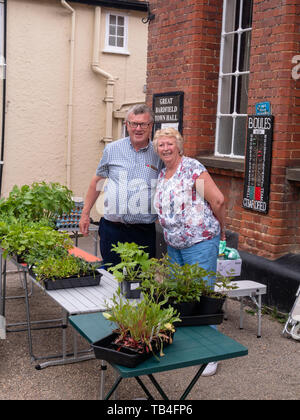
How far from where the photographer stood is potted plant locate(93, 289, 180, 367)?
278cm

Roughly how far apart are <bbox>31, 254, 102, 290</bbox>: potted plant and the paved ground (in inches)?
31.3

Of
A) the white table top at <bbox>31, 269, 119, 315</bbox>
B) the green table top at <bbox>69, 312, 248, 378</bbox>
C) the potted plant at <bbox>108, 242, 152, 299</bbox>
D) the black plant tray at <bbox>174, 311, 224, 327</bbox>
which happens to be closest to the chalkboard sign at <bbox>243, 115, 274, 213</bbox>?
the white table top at <bbox>31, 269, 119, 315</bbox>

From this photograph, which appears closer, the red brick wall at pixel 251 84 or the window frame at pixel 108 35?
the red brick wall at pixel 251 84

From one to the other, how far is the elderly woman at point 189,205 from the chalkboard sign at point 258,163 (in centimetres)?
188

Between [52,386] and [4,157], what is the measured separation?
22.3 feet

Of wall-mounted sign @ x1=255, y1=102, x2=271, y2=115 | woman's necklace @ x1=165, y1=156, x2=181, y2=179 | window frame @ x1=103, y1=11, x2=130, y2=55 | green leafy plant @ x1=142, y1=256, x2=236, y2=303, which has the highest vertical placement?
window frame @ x1=103, y1=11, x2=130, y2=55

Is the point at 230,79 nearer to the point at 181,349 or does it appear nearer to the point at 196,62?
the point at 196,62

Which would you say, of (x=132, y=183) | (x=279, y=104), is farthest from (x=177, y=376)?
(x=279, y=104)

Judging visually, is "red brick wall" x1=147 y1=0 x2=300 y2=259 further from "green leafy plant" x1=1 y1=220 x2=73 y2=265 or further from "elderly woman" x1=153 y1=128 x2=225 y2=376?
"green leafy plant" x1=1 y1=220 x2=73 y2=265

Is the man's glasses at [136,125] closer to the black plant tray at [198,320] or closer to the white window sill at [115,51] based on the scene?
the black plant tray at [198,320]

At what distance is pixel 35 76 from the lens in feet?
34.1

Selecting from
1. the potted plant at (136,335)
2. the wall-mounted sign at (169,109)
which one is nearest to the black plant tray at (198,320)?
the potted plant at (136,335)

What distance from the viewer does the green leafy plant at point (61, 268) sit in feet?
13.0
